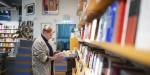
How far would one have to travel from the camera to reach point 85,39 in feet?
11.2

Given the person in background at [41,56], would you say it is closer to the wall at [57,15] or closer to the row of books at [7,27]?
the wall at [57,15]

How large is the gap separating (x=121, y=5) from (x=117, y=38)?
5.8 inches

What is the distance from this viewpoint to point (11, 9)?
20.2 meters

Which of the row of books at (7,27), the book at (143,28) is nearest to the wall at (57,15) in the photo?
the row of books at (7,27)

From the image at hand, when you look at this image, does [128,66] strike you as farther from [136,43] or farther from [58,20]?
[58,20]

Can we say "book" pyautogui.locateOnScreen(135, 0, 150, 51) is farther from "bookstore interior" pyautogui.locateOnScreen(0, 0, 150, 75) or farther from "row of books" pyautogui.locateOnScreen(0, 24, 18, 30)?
"row of books" pyautogui.locateOnScreen(0, 24, 18, 30)

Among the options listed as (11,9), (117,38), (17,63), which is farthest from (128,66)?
(11,9)

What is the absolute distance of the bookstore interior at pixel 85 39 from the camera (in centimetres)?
80

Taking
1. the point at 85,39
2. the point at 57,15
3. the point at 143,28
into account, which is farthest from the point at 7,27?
the point at 143,28

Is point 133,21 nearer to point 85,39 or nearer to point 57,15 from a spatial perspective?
point 85,39

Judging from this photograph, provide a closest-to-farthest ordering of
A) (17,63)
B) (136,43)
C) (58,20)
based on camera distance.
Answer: (136,43), (17,63), (58,20)

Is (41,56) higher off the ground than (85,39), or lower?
lower

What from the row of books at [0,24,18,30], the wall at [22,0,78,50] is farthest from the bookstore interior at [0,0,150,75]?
the row of books at [0,24,18,30]

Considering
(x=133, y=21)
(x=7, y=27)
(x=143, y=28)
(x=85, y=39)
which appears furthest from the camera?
(x=7, y=27)
